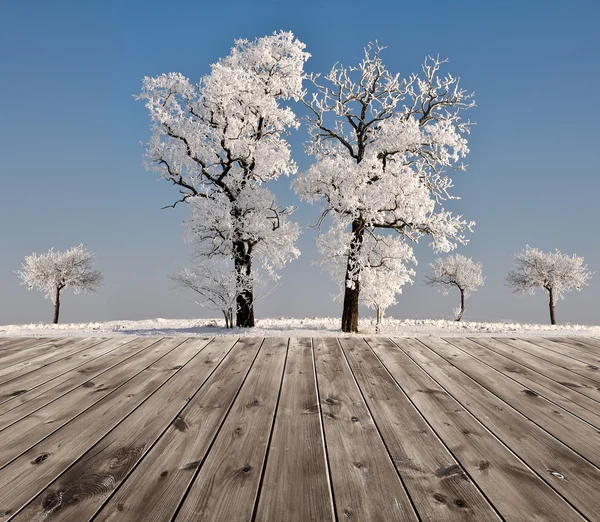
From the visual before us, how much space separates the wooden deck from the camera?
1.72m

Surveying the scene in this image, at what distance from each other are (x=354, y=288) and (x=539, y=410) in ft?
43.7

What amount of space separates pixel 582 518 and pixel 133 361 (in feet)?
10.8

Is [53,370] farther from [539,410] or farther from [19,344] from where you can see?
[539,410]

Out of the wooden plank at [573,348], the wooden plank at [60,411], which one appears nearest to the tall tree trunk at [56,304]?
the wooden plank at [60,411]

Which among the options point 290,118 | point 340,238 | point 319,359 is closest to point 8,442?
point 319,359

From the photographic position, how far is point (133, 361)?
3.86 metres

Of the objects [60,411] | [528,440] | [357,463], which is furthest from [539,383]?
[60,411]

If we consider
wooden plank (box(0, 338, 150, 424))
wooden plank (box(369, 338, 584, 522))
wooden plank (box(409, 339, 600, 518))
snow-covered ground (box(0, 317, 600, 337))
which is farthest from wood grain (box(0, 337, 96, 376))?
snow-covered ground (box(0, 317, 600, 337))

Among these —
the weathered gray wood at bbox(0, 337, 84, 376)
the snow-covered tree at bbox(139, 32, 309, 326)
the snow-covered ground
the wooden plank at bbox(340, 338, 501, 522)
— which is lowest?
the snow-covered ground

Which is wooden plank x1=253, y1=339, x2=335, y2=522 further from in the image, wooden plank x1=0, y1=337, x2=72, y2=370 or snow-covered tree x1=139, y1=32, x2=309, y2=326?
snow-covered tree x1=139, y1=32, x2=309, y2=326

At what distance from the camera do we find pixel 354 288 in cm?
1609

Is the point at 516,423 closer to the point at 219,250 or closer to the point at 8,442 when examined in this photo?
the point at 8,442

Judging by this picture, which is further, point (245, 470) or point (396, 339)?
point (396, 339)

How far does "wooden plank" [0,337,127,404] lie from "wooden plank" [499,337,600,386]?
403 cm
